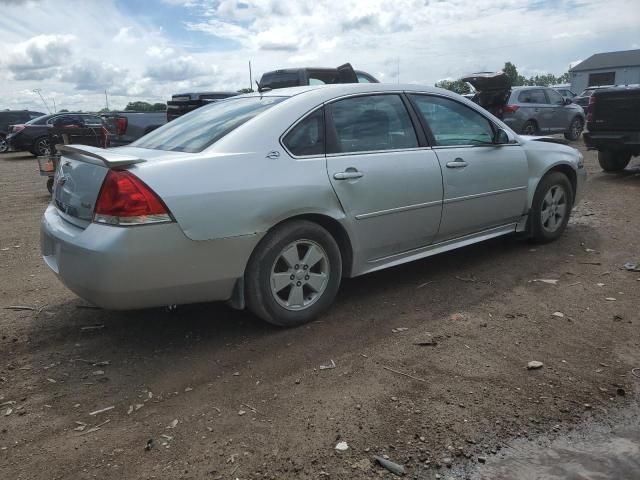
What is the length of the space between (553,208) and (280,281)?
3.36m

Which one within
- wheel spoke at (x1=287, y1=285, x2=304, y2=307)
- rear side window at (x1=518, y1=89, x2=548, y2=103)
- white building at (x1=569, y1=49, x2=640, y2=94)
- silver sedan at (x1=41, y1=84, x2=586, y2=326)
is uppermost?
white building at (x1=569, y1=49, x2=640, y2=94)

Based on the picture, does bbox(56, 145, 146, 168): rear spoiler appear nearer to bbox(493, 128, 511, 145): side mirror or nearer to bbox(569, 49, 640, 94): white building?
bbox(493, 128, 511, 145): side mirror

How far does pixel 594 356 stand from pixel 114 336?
123 inches

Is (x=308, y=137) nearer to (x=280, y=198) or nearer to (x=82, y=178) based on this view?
(x=280, y=198)

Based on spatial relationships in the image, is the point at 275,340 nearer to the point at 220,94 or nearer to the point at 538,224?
the point at 538,224

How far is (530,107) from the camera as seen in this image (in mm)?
14391

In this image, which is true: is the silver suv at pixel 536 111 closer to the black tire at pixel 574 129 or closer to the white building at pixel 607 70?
the black tire at pixel 574 129

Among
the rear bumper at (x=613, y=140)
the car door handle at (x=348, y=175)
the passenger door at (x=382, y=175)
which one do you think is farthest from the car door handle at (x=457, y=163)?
the rear bumper at (x=613, y=140)

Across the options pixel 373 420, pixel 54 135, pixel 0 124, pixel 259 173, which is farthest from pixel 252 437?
pixel 0 124

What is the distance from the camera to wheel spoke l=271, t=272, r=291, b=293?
3635mm

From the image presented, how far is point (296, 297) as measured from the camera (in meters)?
3.78

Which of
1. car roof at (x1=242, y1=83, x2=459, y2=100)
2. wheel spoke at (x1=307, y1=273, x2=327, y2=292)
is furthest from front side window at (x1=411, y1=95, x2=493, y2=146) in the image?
wheel spoke at (x1=307, y1=273, x2=327, y2=292)

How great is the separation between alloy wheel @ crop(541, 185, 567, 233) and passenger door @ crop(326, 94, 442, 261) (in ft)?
5.55

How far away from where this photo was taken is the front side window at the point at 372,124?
4.02m
